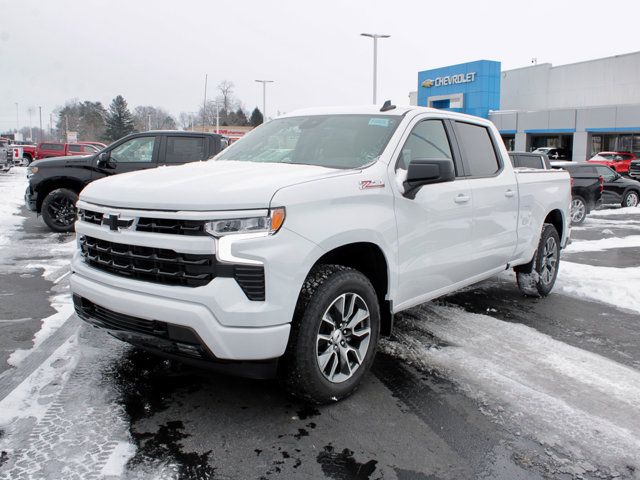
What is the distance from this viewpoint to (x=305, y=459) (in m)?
3.06

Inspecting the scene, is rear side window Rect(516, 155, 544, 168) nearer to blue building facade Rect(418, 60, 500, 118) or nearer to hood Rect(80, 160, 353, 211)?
hood Rect(80, 160, 353, 211)

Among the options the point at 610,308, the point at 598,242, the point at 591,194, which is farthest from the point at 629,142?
the point at 610,308

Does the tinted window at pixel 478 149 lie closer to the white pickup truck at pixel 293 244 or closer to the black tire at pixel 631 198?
the white pickup truck at pixel 293 244

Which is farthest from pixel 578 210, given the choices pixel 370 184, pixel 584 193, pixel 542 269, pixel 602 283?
pixel 370 184

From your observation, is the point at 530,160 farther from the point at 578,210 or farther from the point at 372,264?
the point at 372,264

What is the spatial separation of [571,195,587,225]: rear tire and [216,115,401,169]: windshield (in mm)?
12072

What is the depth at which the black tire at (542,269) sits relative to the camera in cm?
647

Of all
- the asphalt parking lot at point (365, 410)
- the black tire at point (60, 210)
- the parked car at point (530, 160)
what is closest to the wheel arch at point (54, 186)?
the black tire at point (60, 210)

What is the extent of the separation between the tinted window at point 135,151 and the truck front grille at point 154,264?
8005 millimetres

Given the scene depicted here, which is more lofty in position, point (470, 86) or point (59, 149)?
point (470, 86)

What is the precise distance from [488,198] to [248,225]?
109 inches

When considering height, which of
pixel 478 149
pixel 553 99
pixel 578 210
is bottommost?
pixel 578 210

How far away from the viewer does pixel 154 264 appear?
3.33 m

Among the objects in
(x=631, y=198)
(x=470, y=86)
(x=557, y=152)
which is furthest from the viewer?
(x=470, y=86)
